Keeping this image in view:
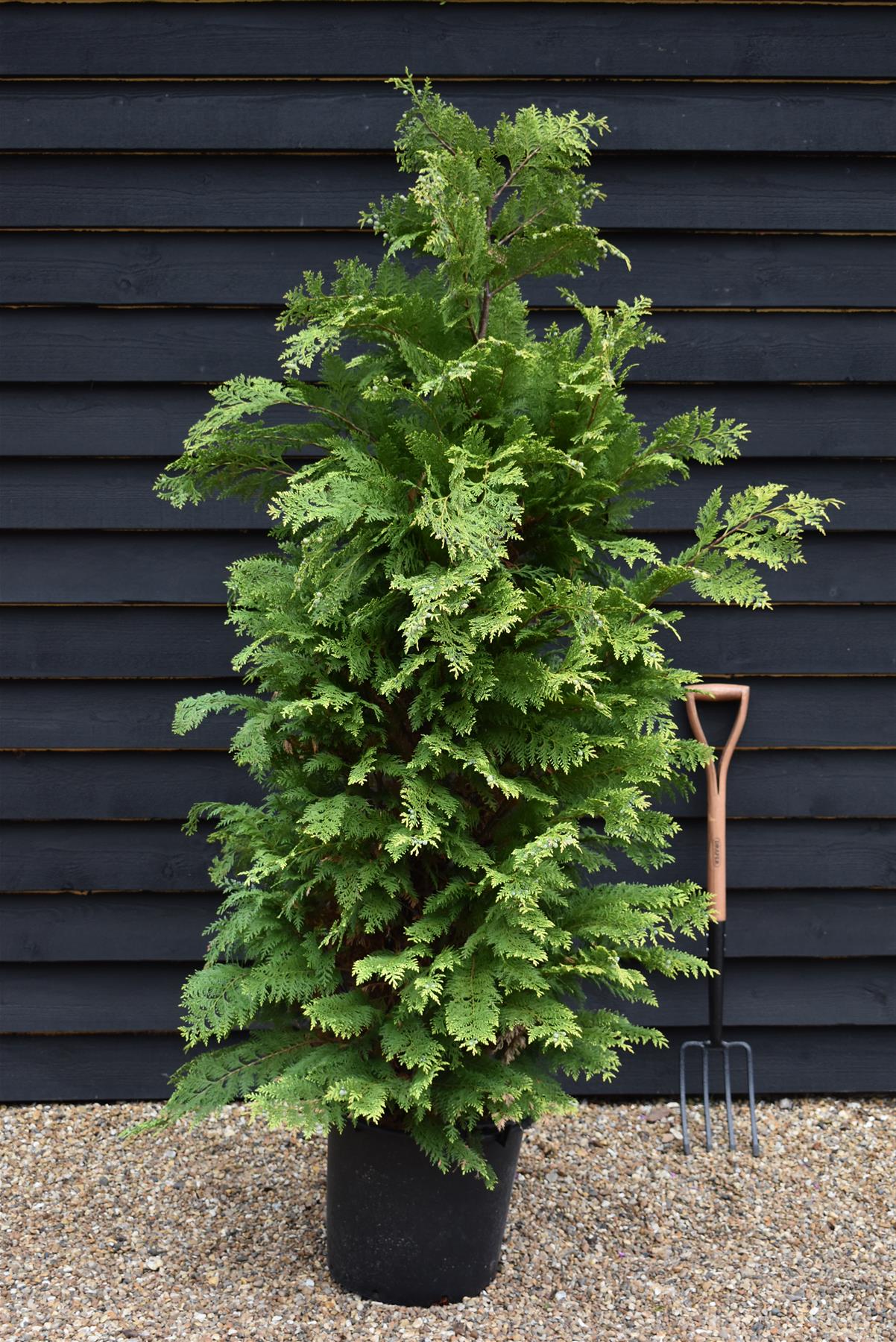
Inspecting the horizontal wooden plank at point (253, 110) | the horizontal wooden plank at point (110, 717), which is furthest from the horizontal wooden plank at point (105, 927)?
the horizontal wooden plank at point (253, 110)

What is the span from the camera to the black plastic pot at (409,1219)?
230 centimetres

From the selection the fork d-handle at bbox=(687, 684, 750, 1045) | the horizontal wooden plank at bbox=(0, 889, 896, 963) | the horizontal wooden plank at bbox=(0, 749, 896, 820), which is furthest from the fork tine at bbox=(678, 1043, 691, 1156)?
the horizontal wooden plank at bbox=(0, 889, 896, 963)

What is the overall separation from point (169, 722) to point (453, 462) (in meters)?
1.49

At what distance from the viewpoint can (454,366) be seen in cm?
212

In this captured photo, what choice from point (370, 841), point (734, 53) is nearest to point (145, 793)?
point (370, 841)

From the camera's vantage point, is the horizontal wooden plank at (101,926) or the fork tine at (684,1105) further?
the horizontal wooden plank at (101,926)

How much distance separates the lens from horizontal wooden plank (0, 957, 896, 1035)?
3.27 m

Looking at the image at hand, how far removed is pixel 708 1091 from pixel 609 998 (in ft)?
1.23

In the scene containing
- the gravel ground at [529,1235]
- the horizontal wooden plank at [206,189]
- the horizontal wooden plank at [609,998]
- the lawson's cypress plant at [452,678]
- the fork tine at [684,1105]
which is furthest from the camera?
the horizontal wooden plank at [609,998]

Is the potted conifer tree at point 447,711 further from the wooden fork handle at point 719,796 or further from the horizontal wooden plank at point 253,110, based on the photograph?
the horizontal wooden plank at point 253,110

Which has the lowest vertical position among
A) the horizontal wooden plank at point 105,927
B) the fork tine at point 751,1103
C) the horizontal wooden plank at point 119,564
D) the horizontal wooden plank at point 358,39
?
the fork tine at point 751,1103

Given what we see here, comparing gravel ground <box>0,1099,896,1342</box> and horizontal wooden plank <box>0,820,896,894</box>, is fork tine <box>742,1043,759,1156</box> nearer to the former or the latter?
gravel ground <box>0,1099,896,1342</box>

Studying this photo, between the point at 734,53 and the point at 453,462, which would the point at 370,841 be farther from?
the point at 734,53

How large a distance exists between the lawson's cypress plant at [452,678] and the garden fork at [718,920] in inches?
28.3
